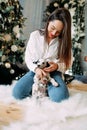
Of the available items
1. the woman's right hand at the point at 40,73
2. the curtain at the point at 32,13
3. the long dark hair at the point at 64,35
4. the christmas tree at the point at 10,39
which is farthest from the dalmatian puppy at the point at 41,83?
the curtain at the point at 32,13

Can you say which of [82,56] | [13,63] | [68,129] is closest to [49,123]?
[68,129]

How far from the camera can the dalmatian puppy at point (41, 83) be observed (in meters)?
2.10

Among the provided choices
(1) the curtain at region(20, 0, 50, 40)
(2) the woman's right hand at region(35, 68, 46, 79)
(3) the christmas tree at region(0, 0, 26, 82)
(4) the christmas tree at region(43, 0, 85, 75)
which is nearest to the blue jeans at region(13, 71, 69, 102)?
(2) the woman's right hand at region(35, 68, 46, 79)

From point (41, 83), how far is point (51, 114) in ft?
1.41

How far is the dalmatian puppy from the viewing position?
6.89 feet

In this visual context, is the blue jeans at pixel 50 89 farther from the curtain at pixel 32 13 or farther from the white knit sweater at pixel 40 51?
the curtain at pixel 32 13

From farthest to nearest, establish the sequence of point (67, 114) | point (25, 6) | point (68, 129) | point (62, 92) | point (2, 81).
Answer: point (25, 6) < point (2, 81) < point (62, 92) < point (67, 114) < point (68, 129)

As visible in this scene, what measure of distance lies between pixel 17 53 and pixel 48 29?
0.65 meters

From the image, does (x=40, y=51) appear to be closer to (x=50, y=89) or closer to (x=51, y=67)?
(x=51, y=67)

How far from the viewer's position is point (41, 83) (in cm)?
212

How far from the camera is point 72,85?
2795 millimetres

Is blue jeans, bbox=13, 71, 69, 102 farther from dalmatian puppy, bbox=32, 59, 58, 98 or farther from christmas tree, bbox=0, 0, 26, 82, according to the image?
christmas tree, bbox=0, 0, 26, 82

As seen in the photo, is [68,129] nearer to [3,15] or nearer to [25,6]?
[3,15]

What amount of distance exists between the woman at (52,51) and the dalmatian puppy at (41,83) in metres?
0.04
